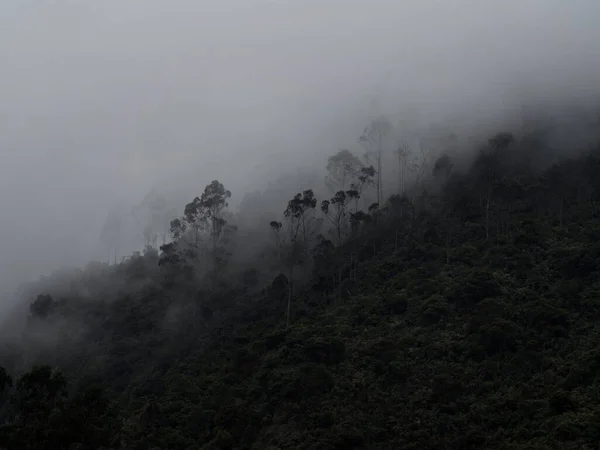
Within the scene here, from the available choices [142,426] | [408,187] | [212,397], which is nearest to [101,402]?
[142,426]

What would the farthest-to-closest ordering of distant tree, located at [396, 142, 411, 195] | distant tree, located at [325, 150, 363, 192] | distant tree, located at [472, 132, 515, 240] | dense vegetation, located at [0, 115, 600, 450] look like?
distant tree, located at [396, 142, 411, 195] < distant tree, located at [325, 150, 363, 192] < distant tree, located at [472, 132, 515, 240] < dense vegetation, located at [0, 115, 600, 450]

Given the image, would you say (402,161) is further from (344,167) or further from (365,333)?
(365,333)

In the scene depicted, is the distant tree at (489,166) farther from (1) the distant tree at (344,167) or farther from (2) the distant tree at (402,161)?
(1) the distant tree at (344,167)

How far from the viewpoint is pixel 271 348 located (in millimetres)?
46031

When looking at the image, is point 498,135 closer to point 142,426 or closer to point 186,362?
point 186,362

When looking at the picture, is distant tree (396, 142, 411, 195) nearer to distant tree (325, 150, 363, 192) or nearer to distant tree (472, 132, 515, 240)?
distant tree (325, 150, 363, 192)

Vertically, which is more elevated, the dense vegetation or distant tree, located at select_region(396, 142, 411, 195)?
distant tree, located at select_region(396, 142, 411, 195)

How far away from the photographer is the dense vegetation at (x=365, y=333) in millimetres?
31031

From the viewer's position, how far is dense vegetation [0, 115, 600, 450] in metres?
31.0

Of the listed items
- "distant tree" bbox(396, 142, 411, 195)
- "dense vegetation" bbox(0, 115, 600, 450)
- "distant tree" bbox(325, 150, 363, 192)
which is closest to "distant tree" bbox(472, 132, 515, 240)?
"dense vegetation" bbox(0, 115, 600, 450)

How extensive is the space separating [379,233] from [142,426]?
3540 cm

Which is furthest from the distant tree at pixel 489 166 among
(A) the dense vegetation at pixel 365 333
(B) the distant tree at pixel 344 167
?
(B) the distant tree at pixel 344 167

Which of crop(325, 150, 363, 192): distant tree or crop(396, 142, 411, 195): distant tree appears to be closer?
crop(325, 150, 363, 192): distant tree

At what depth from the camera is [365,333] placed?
144ft
